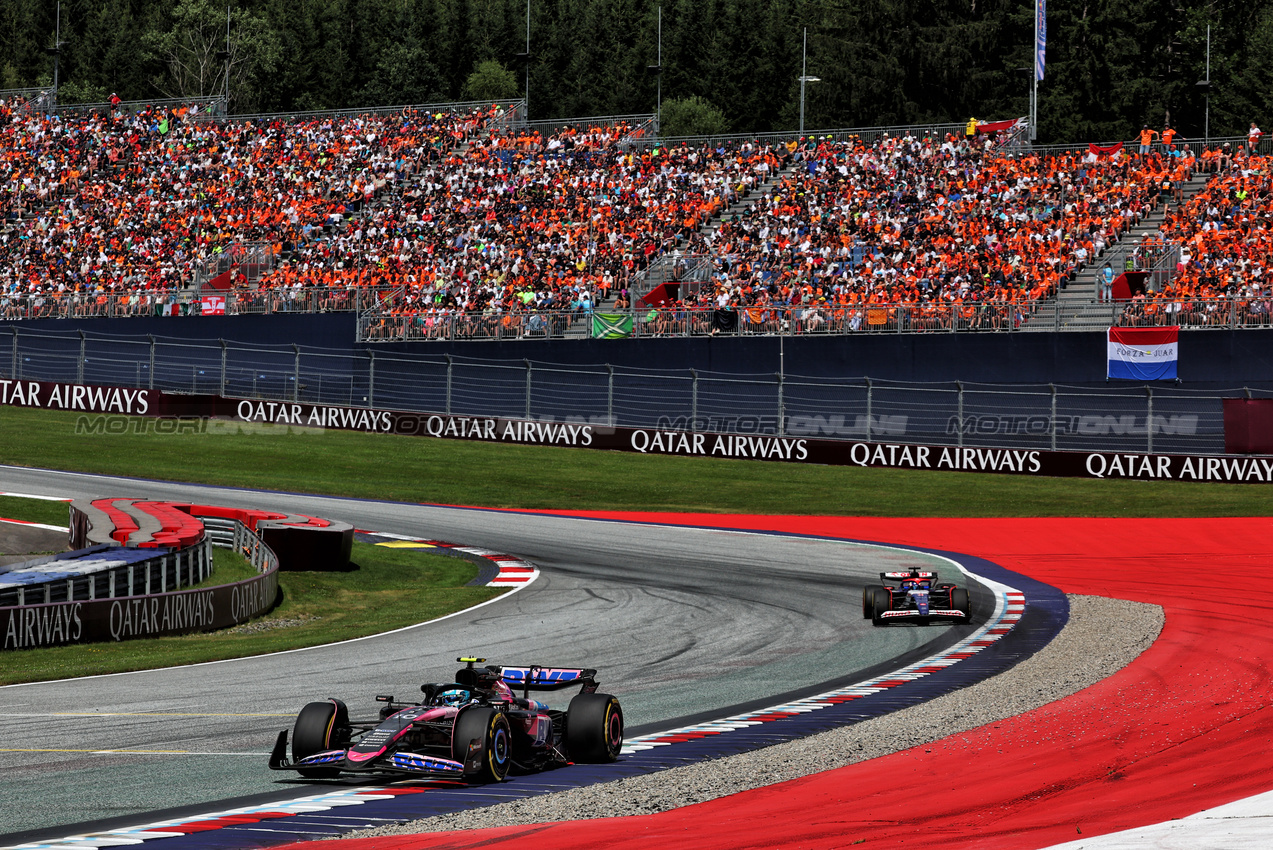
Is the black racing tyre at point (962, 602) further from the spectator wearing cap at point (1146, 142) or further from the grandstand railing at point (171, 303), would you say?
the spectator wearing cap at point (1146, 142)

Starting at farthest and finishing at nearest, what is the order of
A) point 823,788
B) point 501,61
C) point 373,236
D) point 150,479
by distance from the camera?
point 501,61, point 373,236, point 150,479, point 823,788

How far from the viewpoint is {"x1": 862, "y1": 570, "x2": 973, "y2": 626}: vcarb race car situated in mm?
14914

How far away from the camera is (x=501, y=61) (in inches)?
3984

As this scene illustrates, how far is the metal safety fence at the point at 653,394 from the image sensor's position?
1166 inches

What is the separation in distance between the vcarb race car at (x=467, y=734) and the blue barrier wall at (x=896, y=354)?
24928 mm

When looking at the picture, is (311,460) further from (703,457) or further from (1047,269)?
(1047,269)

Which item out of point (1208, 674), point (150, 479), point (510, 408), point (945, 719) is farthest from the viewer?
point (510, 408)

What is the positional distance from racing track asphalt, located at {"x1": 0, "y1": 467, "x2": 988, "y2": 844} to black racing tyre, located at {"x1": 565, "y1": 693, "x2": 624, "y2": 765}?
1.25 metres

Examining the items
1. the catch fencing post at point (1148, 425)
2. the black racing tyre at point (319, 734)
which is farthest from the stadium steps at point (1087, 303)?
the black racing tyre at point (319, 734)

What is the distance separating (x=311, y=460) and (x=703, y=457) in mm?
8614

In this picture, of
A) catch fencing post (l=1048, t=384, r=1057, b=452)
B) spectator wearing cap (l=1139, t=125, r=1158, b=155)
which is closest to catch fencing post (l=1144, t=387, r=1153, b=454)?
catch fencing post (l=1048, t=384, r=1057, b=452)

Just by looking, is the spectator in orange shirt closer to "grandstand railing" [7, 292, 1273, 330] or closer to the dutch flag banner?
"grandstand railing" [7, 292, 1273, 330]

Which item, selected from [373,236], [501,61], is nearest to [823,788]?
[373,236]

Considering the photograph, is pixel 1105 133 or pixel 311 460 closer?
pixel 311 460
